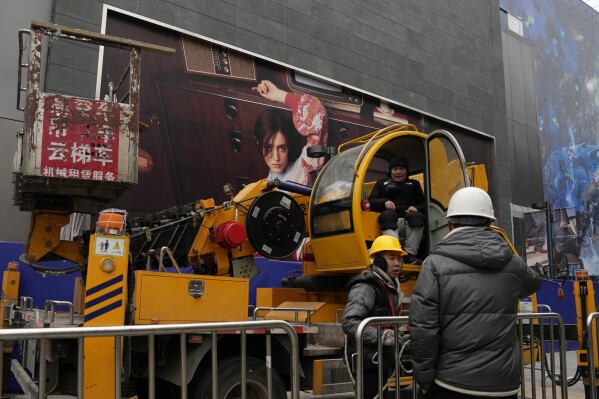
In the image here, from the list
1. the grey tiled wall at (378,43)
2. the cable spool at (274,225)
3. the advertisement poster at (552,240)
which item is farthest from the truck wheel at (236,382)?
the advertisement poster at (552,240)

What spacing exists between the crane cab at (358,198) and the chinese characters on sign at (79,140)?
2.92m

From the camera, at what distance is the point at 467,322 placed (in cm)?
304

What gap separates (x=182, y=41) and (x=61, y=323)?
8365 millimetres

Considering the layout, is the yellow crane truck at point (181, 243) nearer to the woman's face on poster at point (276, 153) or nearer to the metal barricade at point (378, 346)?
the metal barricade at point (378, 346)

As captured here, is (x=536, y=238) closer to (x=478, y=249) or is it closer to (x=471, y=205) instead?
(x=471, y=205)

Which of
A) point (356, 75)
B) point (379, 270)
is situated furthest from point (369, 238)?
point (356, 75)

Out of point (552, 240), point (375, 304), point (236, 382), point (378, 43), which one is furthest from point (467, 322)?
point (552, 240)

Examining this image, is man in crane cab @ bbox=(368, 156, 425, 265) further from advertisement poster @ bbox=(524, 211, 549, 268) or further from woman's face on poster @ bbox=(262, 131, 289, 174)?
advertisement poster @ bbox=(524, 211, 549, 268)

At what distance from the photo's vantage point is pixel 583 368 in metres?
8.92

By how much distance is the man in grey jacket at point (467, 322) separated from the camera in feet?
9.89

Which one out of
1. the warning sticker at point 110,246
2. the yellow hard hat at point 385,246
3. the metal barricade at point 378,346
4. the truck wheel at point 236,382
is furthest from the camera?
the truck wheel at point 236,382

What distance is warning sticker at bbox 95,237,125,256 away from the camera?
4793 millimetres

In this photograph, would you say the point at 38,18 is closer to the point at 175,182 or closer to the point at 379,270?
the point at 175,182

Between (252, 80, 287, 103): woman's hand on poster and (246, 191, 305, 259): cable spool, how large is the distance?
698cm
